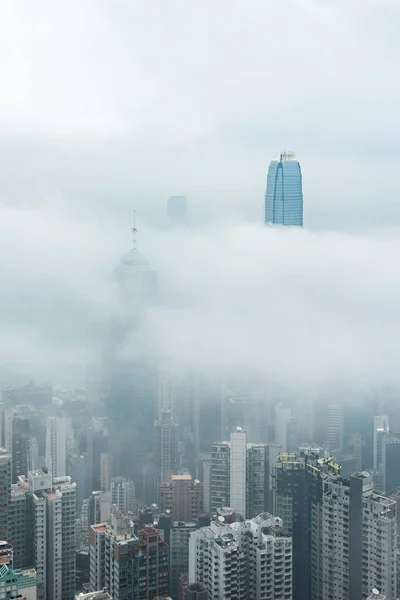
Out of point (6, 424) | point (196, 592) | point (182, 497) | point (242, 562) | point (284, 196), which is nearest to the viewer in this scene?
point (196, 592)

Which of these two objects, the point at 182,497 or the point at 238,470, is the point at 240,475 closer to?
the point at 238,470

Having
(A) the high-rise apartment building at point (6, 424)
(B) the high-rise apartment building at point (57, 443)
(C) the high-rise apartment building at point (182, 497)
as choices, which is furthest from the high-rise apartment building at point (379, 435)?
(A) the high-rise apartment building at point (6, 424)

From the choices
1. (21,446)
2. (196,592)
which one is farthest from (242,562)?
(21,446)

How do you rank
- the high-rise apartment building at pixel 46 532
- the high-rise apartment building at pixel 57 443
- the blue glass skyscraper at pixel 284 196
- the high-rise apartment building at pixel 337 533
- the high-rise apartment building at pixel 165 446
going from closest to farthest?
the high-rise apartment building at pixel 337 533
the high-rise apartment building at pixel 46 532
the high-rise apartment building at pixel 57 443
the high-rise apartment building at pixel 165 446
the blue glass skyscraper at pixel 284 196

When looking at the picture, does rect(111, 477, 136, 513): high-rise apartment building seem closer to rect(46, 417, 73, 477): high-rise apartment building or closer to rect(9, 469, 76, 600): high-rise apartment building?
rect(46, 417, 73, 477): high-rise apartment building

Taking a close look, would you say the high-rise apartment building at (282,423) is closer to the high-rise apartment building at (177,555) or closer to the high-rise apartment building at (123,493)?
the high-rise apartment building at (123,493)

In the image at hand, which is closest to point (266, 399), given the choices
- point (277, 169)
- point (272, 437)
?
point (272, 437)
